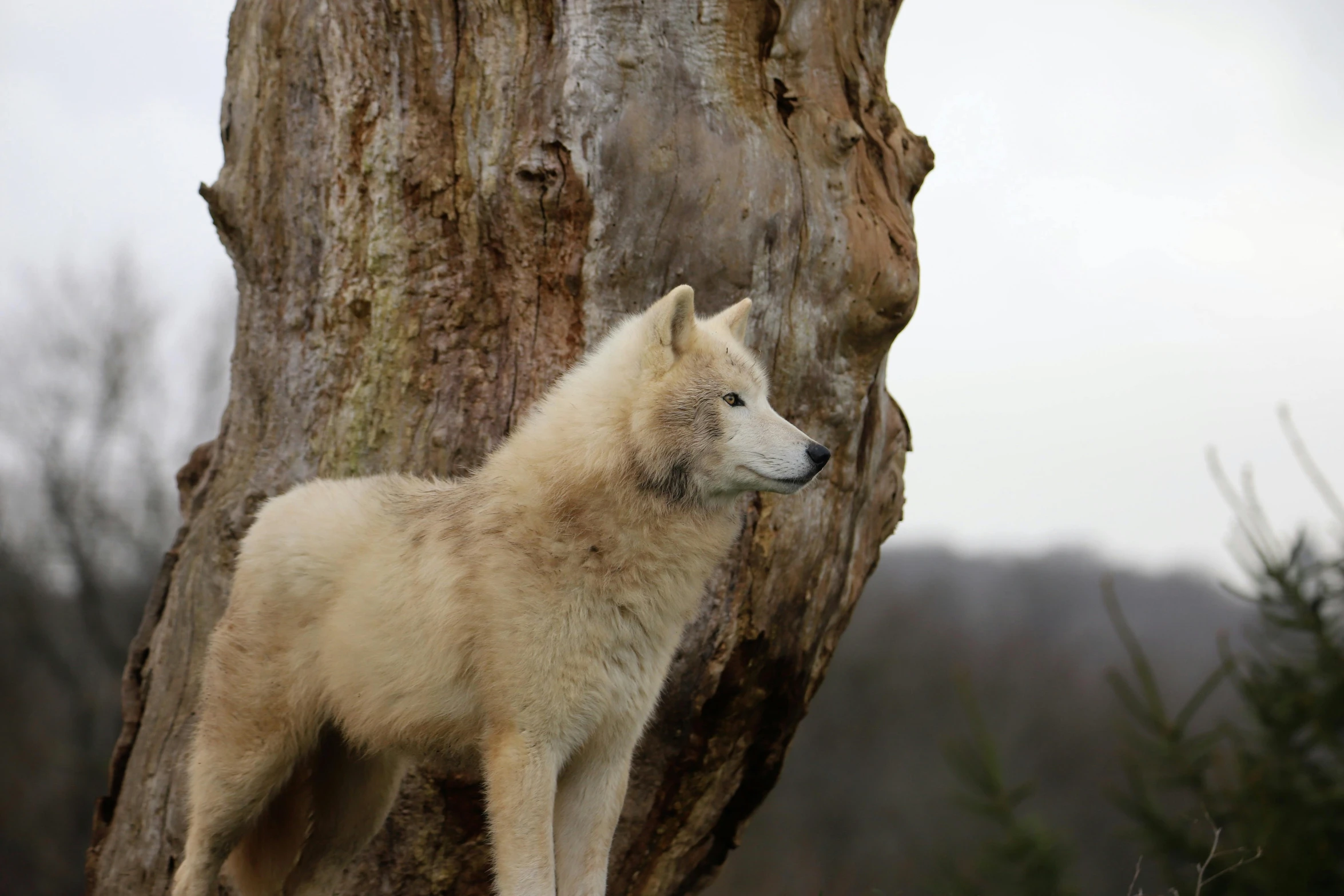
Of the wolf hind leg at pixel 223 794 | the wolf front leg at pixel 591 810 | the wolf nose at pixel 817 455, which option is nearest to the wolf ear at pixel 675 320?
A: the wolf nose at pixel 817 455

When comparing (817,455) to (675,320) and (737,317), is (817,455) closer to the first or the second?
(675,320)

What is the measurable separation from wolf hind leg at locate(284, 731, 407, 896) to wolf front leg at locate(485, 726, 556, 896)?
117cm

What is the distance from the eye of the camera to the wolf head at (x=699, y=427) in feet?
11.8

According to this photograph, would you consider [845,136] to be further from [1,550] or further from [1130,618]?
[1130,618]

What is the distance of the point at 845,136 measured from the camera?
517 centimetres

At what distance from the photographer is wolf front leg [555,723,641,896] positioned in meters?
3.71

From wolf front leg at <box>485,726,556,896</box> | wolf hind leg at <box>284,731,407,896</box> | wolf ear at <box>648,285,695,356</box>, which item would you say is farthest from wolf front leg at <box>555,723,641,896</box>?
wolf ear at <box>648,285,695,356</box>

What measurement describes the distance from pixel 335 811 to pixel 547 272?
265 cm

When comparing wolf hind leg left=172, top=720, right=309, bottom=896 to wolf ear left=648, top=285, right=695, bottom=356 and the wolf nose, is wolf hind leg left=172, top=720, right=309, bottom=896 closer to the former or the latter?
wolf ear left=648, top=285, right=695, bottom=356

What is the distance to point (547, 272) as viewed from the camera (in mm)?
5035

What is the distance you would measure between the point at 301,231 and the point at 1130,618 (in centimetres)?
4153

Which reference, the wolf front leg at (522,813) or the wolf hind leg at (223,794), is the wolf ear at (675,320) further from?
the wolf hind leg at (223,794)

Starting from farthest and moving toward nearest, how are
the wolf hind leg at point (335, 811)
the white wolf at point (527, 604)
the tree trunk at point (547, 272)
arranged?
the tree trunk at point (547, 272)
the wolf hind leg at point (335, 811)
the white wolf at point (527, 604)

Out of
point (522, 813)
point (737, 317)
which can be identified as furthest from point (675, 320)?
point (522, 813)
